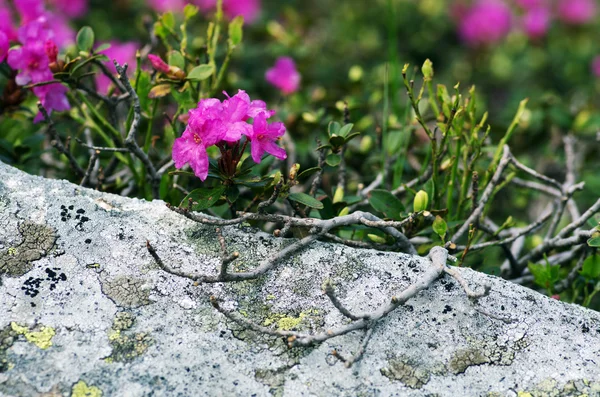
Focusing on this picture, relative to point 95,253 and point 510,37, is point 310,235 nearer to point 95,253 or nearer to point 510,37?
point 95,253

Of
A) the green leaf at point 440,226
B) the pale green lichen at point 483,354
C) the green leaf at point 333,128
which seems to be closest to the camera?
the pale green lichen at point 483,354

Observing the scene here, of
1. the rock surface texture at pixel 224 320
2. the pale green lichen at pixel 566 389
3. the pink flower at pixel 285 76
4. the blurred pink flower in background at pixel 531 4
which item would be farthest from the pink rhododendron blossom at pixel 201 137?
the blurred pink flower in background at pixel 531 4

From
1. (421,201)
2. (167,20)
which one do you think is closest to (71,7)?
(167,20)

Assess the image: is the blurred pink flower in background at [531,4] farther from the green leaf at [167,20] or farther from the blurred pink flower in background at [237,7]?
the green leaf at [167,20]

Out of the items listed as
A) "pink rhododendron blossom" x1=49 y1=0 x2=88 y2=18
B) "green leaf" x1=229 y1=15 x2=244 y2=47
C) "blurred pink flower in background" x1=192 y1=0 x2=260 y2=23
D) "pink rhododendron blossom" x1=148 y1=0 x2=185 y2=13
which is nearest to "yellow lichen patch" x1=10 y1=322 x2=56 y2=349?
"green leaf" x1=229 y1=15 x2=244 y2=47

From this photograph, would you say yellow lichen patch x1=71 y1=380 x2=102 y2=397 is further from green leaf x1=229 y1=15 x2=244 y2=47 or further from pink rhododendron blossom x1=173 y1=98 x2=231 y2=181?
green leaf x1=229 y1=15 x2=244 y2=47

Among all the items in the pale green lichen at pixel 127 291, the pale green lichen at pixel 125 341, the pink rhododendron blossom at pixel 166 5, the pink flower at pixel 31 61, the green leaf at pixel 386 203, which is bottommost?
the pink rhododendron blossom at pixel 166 5

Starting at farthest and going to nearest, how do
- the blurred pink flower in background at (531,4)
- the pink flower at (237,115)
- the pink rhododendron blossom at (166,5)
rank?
the blurred pink flower in background at (531,4)
the pink rhododendron blossom at (166,5)
the pink flower at (237,115)
